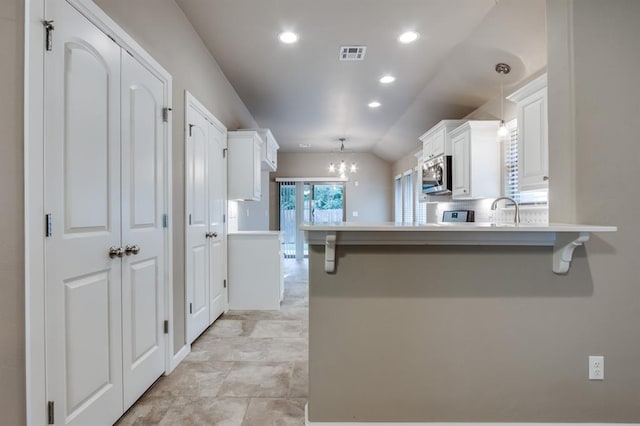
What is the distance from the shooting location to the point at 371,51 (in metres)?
3.15

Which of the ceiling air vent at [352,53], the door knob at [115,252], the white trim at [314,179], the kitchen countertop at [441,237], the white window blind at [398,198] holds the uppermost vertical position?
the ceiling air vent at [352,53]

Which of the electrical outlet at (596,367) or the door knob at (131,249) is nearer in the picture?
the electrical outlet at (596,367)

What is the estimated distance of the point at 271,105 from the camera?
4.73 meters

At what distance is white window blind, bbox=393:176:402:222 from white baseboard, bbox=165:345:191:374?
6107 mm

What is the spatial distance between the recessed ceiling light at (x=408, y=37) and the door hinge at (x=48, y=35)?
98.8 inches

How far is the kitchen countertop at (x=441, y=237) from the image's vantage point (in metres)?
1.53

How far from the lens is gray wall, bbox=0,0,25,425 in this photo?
1.12m

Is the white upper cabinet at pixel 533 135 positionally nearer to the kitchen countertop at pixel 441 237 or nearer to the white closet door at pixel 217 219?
the kitchen countertop at pixel 441 237

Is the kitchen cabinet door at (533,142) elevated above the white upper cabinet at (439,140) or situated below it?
below

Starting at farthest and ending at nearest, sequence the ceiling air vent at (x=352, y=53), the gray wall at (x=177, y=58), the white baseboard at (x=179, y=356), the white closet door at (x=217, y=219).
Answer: the white closet door at (x=217, y=219) < the ceiling air vent at (x=352, y=53) < the white baseboard at (x=179, y=356) < the gray wall at (x=177, y=58)

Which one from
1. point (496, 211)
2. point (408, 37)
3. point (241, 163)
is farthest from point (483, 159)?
point (241, 163)

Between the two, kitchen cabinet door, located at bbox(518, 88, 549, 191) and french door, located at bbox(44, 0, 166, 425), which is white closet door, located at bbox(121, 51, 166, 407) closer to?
french door, located at bbox(44, 0, 166, 425)

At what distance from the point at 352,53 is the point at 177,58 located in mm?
1623

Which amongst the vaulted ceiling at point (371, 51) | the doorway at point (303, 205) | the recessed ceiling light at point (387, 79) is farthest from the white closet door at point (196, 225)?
the doorway at point (303, 205)
